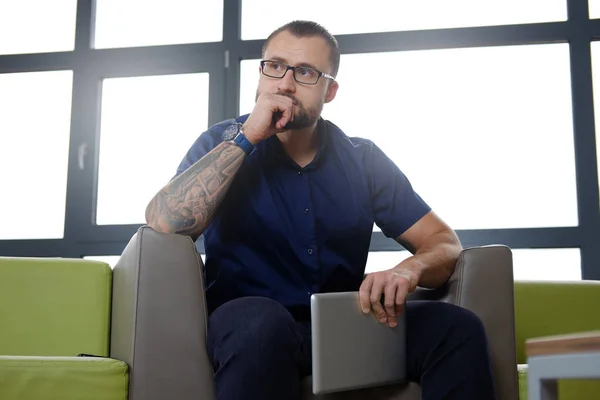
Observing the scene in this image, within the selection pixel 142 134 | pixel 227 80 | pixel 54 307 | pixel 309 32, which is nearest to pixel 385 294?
pixel 309 32

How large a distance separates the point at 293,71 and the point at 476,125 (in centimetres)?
147

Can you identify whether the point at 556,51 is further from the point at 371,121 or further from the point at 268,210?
the point at 268,210

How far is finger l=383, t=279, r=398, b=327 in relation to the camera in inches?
51.5

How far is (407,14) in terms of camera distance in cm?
310

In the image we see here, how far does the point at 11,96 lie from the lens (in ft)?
10.9

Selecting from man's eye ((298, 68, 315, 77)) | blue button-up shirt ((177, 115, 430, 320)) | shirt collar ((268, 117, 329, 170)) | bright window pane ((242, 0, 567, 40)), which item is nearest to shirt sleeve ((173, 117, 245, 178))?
blue button-up shirt ((177, 115, 430, 320))

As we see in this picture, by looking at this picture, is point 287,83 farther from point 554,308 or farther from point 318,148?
point 554,308

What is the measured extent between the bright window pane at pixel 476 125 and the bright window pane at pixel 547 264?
4.2 inches

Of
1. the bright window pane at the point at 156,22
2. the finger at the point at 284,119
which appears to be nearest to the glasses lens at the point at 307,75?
the finger at the point at 284,119

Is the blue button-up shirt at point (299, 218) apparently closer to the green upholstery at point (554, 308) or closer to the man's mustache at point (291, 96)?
the man's mustache at point (291, 96)

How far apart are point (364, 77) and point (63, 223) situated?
1.39m

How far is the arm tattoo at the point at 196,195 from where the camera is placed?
1498 millimetres

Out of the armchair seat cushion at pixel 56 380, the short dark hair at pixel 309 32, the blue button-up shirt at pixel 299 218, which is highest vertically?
the short dark hair at pixel 309 32

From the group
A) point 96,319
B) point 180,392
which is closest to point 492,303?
point 180,392
